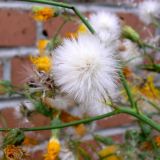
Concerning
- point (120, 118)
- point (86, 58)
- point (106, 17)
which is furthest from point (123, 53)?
point (120, 118)

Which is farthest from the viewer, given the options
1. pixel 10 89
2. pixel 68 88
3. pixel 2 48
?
pixel 2 48

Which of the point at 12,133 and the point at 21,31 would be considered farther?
the point at 21,31

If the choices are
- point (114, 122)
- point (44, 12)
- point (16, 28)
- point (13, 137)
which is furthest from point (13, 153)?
point (114, 122)

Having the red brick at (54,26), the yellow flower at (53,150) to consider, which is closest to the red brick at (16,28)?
the red brick at (54,26)

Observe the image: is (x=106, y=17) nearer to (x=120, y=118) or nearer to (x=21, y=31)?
(x=21, y=31)

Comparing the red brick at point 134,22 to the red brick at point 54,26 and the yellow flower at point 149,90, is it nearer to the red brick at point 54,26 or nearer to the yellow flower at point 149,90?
the red brick at point 54,26

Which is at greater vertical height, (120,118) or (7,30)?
(7,30)
